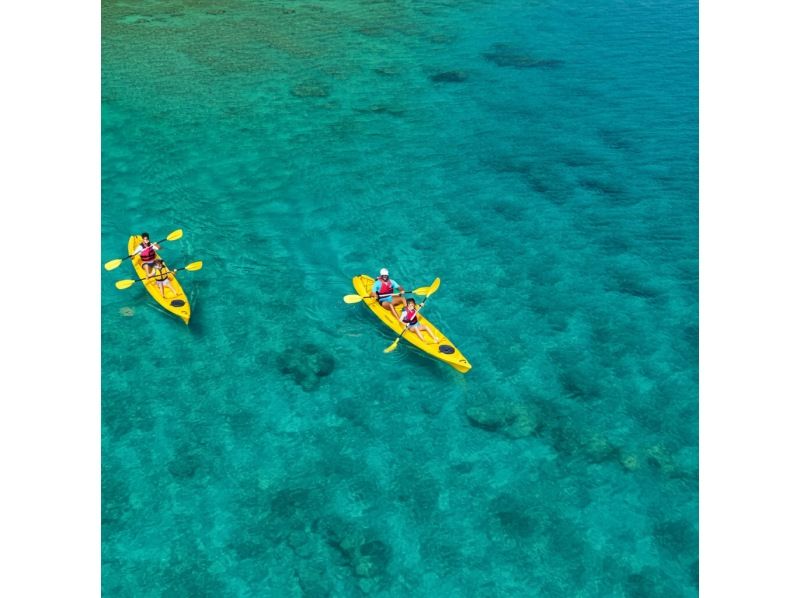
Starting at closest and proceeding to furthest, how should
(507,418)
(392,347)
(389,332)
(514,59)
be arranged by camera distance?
(507,418) → (392,347) → (389,332) → (514,59)

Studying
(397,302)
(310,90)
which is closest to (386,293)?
(397,302)

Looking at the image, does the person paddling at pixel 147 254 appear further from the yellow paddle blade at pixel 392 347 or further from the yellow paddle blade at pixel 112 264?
the yellow paddle blade at pixel 392 347

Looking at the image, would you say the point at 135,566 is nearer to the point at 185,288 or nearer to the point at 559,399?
the point at 185,288

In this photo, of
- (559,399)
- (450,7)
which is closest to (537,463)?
(559,399)

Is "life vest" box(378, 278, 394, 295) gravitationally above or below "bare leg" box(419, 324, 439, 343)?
above

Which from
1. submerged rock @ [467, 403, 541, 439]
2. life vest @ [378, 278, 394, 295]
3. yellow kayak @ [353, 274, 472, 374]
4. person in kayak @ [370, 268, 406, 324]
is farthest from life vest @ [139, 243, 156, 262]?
submerged rock @ [467, 403, 541, 439]

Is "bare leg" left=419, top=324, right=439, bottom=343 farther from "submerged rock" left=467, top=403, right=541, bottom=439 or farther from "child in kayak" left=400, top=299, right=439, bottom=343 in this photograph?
"submerged rock" left=467, top=403, right=541, bottom=439

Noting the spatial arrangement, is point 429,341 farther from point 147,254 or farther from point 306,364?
point 147,254
